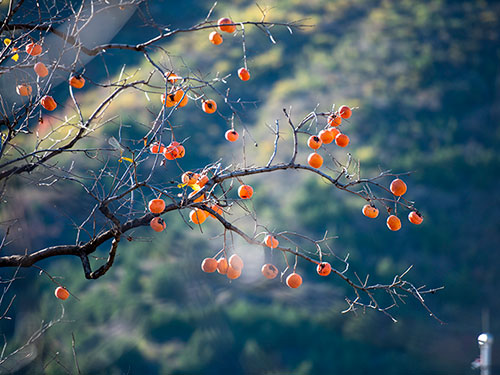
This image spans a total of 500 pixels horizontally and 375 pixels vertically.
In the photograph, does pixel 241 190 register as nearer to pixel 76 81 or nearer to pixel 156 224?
pixel 156 224

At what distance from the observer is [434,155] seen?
7691mm

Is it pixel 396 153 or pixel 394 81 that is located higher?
pixel 394 81

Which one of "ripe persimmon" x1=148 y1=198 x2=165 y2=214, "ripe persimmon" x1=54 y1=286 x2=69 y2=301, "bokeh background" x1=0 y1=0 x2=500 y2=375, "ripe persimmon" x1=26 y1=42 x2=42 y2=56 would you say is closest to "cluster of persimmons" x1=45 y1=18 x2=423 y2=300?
"ripe persimmon" x1=148 y1=198 x2=165 y2=214

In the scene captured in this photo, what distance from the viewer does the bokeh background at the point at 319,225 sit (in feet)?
18.4

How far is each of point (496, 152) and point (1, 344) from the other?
270 inches

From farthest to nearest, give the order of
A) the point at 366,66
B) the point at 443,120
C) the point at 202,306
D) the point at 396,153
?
the point at 366,66, the point at 443,120, the point at 396,153, the point at 202,306

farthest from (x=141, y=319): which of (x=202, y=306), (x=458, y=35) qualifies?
(x=458, y=35)

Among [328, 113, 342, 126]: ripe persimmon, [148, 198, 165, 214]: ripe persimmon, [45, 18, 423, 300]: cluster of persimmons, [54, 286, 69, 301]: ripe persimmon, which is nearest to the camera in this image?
[148, 198, 165, 214]: ripe persimmon

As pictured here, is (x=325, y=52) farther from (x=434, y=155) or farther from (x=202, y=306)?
(x=202, y=306)

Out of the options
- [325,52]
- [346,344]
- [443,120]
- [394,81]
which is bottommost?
[346,344]

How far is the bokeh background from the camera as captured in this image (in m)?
5.62

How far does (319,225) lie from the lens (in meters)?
6.88

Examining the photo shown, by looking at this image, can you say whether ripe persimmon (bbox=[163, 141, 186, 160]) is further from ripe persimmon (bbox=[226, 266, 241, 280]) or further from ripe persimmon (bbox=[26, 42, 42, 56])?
ripe persimmon (bbox=[26, 42, 42, 56])

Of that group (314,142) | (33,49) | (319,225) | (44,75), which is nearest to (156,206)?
(314,142)
